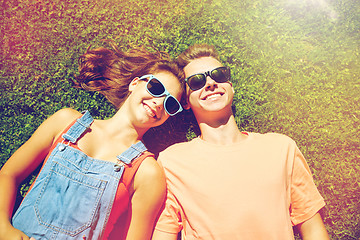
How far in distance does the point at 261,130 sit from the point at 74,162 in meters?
2.64

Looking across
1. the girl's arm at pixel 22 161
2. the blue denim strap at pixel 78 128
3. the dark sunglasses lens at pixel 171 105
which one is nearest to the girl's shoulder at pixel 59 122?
the girl's arm at pixel 22 161

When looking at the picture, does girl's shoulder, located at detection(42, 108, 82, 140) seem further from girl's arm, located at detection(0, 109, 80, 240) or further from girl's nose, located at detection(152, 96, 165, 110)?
girl's nose, located at detection(152, 96, 165, 110)

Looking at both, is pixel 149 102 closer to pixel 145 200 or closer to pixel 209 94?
pixel 209 94

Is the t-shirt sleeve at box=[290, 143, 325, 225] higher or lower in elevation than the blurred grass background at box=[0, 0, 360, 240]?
lower

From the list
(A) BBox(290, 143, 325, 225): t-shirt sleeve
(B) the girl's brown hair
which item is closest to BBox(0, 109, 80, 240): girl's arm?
(B) the girl's brown hair

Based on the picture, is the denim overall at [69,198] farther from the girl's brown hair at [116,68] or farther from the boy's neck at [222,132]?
the boy's neck at [222,132]

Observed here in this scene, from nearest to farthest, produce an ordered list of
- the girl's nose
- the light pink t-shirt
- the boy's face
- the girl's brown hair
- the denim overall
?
the denim overall
the light pink t-shirt
the girl's nose
the boy's face
the girl's brown hair

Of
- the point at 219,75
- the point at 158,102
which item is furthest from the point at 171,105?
the point at 219,75

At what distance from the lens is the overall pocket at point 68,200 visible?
2.59 m

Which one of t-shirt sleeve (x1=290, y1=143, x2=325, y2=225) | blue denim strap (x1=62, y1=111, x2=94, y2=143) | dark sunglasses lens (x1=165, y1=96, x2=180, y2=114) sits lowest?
t-shirt sleeve (x1=290, y1=143, x2=325, y2=225)

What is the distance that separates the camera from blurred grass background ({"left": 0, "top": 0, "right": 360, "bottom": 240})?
11.9 ft

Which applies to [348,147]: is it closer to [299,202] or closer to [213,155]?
[299,202]

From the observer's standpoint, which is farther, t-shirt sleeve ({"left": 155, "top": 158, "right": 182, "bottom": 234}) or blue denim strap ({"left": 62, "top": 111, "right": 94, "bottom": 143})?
t-shirt sleeve ({"left": 155, "top": 158, "right": 182, "bottom": 234})

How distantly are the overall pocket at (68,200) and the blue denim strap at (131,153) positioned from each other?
0.35 metres
